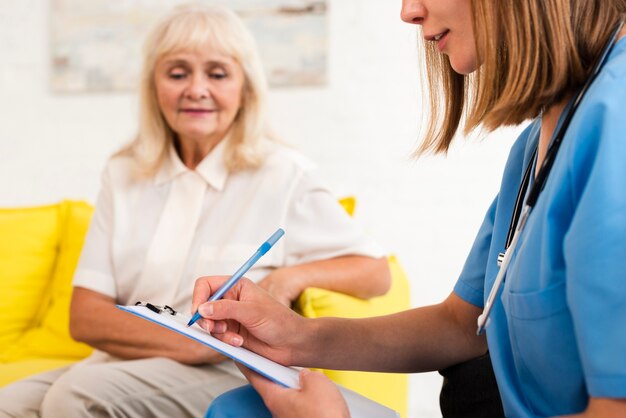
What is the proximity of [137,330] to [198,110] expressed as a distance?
1.79ft

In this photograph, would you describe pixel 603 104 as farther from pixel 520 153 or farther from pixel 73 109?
pixel 73 109

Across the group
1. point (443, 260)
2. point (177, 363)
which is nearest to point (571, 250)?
point (177, 363)

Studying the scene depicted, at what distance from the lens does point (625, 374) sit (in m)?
0.69

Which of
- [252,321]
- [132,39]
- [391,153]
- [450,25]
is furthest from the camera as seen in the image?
[132,39]

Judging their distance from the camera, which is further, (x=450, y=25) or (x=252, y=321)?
(x=252, y=321)

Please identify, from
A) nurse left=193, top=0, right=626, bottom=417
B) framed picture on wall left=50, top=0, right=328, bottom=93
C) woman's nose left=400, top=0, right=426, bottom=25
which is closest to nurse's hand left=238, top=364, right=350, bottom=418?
nurse left=193, top=0, right=626, bottom=417

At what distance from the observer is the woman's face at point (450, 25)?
0.92m

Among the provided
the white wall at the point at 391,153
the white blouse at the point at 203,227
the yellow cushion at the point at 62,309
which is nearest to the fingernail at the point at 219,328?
the white blouse at the point at 203,227

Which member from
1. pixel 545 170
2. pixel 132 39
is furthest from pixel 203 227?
pixel 132 39

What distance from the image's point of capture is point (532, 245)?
0.80 metres

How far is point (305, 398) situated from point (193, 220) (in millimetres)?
994

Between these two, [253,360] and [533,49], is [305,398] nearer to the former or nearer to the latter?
[253,360]

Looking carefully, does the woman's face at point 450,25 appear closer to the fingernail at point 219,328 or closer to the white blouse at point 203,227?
the fingernail at point 219,328

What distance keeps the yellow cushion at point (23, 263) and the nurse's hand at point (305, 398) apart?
4.63ft
